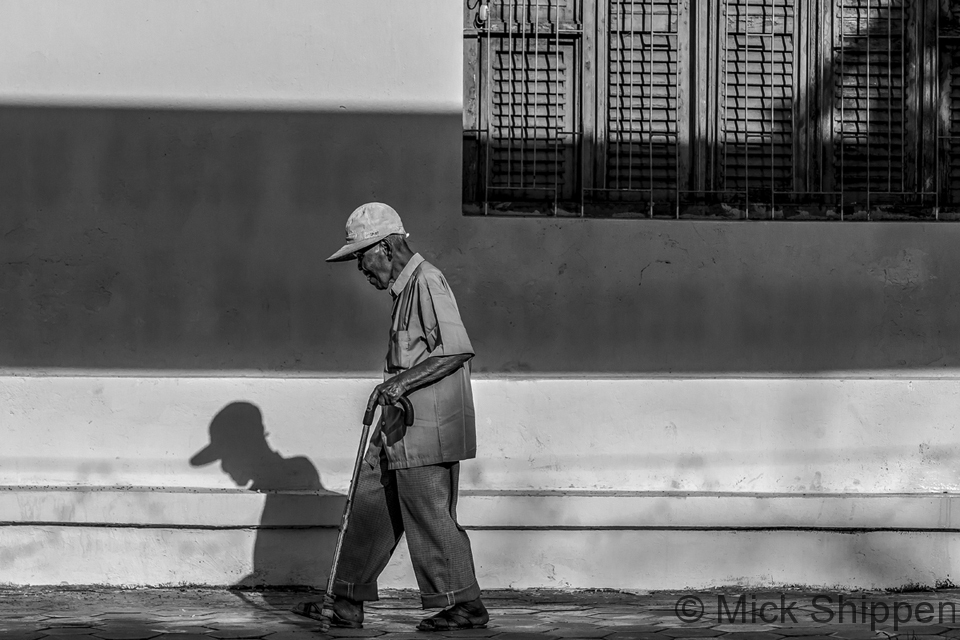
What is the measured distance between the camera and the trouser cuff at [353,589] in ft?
16.8

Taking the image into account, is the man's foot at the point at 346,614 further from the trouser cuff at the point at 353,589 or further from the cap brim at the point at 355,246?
the cap brim at the point at 355,246

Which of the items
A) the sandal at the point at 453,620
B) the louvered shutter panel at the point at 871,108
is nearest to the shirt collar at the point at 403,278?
the sandal at the point at 453,620

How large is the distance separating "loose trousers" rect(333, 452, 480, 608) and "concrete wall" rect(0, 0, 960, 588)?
118 centimetres

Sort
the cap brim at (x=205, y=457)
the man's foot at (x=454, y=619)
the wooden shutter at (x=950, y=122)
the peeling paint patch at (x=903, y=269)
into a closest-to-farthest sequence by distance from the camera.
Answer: the man's foot at (x=454, y=619), the cap brim at (x=205, y=457), the peeling paint patch at (x=903, y=269), the wooden shutter at (x=950, y=122)

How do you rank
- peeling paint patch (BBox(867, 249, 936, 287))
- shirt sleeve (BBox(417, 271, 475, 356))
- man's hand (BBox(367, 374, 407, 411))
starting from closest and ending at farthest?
man's hand (BBox(367, 374, 407, 411)) → shirt sleeve (BBox(417, 271, 475, 356)) → peeling paint patch (BBox(867, 249, 936, 287))

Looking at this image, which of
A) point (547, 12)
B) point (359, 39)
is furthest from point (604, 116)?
point (359, 39)

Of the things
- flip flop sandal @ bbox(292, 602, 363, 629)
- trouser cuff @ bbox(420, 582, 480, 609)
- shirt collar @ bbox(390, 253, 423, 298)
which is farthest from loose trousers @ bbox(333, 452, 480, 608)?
shirt collar @ bbox(390, 253, 423, 298)

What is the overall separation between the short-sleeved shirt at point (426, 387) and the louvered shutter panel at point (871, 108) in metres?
2.77

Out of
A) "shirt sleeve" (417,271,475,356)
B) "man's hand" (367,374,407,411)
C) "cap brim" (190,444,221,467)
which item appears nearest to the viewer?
"man's hand" (367,374,407,411)

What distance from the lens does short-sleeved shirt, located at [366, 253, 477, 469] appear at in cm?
498

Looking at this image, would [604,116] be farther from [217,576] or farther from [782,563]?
[217,576]

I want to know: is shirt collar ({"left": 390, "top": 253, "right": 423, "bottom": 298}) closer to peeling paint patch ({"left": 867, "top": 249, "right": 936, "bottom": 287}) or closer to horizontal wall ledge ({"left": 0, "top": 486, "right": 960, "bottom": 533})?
horizontal wall ledge ({"left": 0, "top": 486, "right": 960, "bottom": 533})

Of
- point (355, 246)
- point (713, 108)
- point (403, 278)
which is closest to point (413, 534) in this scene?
point (403, 278)

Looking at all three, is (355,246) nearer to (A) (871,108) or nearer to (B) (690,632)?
(B) (690,632)
